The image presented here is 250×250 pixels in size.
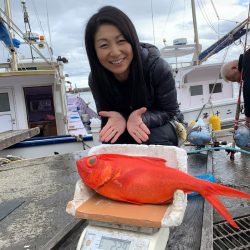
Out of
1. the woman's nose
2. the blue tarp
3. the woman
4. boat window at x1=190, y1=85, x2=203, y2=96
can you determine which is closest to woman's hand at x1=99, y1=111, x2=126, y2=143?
the woman

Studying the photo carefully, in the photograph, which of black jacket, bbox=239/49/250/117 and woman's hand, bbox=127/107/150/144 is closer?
woman's hand, bbox=127/107/150/144

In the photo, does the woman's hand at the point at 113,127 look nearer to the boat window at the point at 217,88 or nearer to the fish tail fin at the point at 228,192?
the fish tail fin at the point at 228,192

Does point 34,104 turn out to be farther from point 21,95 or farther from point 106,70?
point 106,70

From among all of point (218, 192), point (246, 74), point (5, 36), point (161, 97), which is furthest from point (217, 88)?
point (218, 192)

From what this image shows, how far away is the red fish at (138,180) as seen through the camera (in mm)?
1415

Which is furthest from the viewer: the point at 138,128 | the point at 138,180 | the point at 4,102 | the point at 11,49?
the point at 4,102

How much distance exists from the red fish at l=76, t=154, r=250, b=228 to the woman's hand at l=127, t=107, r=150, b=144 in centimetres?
67

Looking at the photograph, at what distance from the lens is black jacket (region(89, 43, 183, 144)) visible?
240 centimetres

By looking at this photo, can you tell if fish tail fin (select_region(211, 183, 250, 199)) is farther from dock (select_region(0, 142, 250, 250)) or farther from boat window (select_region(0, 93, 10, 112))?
boat window (select_region(0, 93, 10, 112))

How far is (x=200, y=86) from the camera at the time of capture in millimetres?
14555

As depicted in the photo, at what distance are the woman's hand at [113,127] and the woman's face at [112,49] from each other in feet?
1.30

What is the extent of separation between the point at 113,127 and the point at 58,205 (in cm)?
116

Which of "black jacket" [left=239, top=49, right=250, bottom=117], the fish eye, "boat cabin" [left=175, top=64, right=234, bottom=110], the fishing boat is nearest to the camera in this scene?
the fish eye

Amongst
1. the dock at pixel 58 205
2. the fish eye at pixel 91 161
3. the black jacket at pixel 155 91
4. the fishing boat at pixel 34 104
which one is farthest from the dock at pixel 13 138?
the fish eye at pixel 91 161
